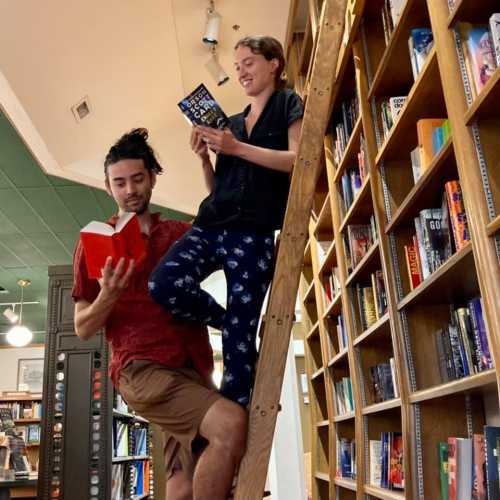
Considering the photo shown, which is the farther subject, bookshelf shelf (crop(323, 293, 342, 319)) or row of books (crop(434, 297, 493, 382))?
bookshelf shelf (crop(323, 293, 342, 319))

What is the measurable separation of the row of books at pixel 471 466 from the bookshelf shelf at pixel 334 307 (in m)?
1.24

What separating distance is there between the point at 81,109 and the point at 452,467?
4047 mm

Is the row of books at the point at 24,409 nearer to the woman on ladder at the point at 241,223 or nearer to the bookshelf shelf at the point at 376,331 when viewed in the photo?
the bookshelf shelf at the point at 376,331

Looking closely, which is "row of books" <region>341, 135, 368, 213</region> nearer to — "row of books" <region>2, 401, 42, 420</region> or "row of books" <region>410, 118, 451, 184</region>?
"row of books" <region>410, 118, 451, 184</region>

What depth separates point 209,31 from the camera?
13.0 ft

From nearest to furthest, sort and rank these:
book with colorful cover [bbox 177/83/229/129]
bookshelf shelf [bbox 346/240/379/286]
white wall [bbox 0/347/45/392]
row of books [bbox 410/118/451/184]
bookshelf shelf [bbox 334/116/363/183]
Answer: book with colorful cover [bbox 177/83/229/129]
row of books [bbox 410/118/451/184]
bookshelf shelf [bbox 346/240/379/286]
bookshelf shelf [bbox 334/116/363/183]
white wall [bbox 0/347/45/392]

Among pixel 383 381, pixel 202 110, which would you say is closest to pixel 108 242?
pixel 202 110

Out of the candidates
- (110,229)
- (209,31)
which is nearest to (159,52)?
(209,31)

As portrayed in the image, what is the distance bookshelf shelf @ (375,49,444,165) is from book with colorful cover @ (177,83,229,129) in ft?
2.03

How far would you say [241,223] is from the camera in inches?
61.5

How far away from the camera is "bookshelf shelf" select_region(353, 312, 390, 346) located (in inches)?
83.7

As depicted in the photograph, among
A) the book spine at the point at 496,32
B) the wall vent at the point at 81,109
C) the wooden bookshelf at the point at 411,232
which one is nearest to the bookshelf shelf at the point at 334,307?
the wooden bookshelf at the point at 411,232

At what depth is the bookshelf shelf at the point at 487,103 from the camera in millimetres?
1256

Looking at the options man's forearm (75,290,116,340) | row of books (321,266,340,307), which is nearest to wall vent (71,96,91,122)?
row of books (321,266,340,307)
